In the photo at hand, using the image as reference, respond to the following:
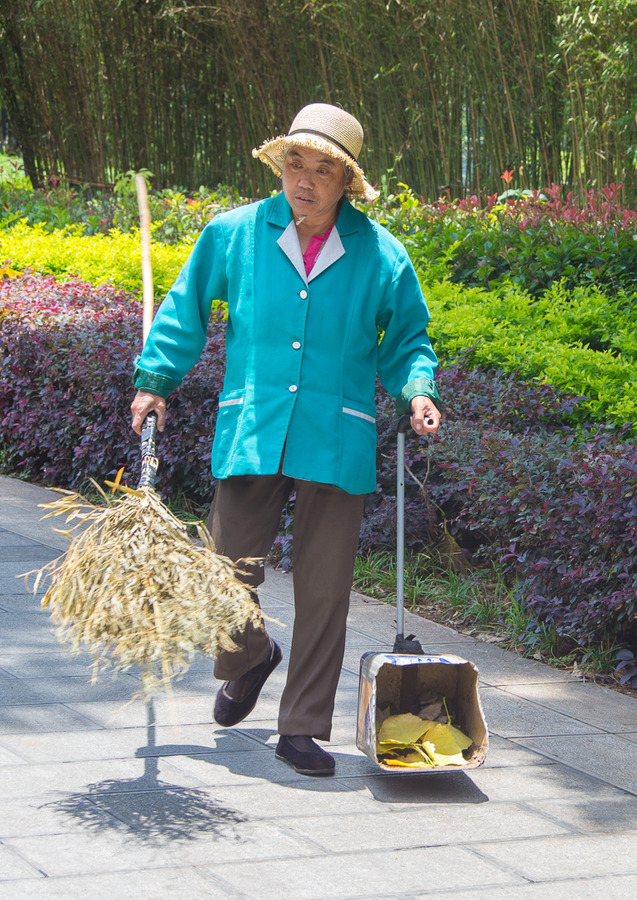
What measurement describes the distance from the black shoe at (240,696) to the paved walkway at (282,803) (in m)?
0.06

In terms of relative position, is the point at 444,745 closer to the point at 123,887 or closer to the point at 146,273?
the point at 123,887

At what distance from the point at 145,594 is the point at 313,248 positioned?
1.17 m

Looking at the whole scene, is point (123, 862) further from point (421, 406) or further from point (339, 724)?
point (421, 406)

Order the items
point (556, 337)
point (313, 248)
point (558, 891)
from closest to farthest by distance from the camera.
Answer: point (558, 891)
point (313, 248)
point (556, 337)

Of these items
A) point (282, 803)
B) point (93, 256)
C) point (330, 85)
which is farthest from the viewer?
point (330, 85)

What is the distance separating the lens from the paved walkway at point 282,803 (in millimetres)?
2529

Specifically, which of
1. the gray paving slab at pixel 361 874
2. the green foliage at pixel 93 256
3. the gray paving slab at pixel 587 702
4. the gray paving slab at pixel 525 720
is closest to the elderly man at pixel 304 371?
the gray paving slab at pixel 361 874

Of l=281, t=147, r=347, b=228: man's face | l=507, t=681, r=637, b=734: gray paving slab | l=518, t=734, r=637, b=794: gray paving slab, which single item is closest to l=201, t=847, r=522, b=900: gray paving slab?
l=518, t=734, r=637, b=794: gray paving slab

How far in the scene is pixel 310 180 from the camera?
3182 mm

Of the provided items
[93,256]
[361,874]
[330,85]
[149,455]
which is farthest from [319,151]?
[330,85]

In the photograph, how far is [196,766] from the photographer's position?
124 inches

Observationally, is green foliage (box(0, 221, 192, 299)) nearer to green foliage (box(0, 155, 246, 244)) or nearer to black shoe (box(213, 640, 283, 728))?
green foliage (box(0, 155, 246, 244))

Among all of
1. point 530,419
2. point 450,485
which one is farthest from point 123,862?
point 530,419

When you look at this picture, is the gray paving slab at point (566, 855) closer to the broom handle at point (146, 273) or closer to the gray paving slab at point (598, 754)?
the gray paving slab at point (598, 754)
